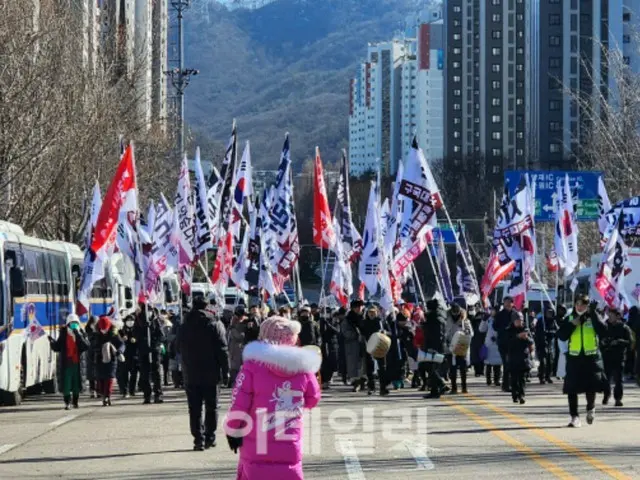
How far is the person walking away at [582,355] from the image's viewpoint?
18.1 meters

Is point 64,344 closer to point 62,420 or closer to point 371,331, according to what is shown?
point 62,420

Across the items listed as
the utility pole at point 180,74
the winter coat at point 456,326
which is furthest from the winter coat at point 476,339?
the utility pole at point 180,74

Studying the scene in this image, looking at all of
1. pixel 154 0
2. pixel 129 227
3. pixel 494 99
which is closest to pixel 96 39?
pixel 129 227

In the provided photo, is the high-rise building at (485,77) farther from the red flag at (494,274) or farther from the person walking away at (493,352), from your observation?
the person walking away at (493,352)

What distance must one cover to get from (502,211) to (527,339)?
11.8m

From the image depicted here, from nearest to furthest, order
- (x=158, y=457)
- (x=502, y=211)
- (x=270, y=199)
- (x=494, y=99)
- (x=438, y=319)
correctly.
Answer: (x=158, y=457)
(x=438, y=319)
(x=502, y=211)
(x=270, y=199)
(x=494, y=99)

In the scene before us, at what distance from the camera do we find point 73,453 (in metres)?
15.9

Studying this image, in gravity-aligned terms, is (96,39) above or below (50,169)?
above

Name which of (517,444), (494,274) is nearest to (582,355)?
(517,444)

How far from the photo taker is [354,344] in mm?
27031

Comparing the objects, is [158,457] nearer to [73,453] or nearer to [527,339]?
[73,453]

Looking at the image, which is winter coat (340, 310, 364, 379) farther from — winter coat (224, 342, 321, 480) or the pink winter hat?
winter coat (224, 342, 321, 480)

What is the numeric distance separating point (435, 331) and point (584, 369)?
667cm

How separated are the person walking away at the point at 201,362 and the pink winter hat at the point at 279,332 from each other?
604cm
